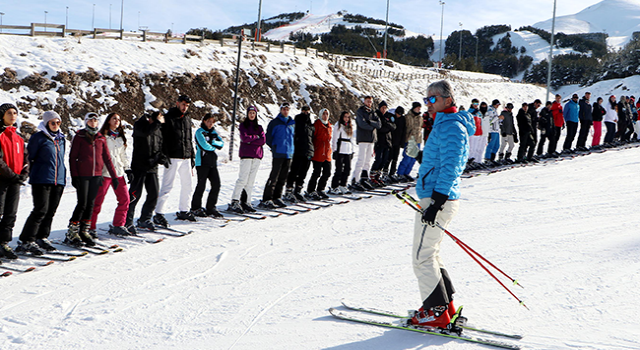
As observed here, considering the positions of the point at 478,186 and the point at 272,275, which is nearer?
the point at 272,275

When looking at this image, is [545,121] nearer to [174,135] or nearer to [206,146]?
[206,146]

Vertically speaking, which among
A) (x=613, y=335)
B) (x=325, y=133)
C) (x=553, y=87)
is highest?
(x=553, y=87)

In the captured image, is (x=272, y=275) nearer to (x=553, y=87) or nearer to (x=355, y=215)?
(x=355, y=215)

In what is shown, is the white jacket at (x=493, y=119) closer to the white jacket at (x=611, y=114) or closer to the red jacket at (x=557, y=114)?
the red jacket at (x=557, y=114)

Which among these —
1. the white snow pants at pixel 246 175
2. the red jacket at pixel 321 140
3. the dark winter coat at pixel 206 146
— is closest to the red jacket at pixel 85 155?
the dark winter coat at pixel 206 146

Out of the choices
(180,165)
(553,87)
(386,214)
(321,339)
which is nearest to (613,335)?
(321,339)

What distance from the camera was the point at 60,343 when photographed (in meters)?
3.64

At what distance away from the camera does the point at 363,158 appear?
35.7 ft

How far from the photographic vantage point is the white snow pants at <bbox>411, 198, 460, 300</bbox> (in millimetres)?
3656

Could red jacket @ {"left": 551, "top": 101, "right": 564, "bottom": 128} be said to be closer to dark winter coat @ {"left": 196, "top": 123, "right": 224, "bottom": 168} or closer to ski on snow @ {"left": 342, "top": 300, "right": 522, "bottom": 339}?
dark winter coat @ {"left": 196, "top": 123, "right": 224, "bottom": 168}

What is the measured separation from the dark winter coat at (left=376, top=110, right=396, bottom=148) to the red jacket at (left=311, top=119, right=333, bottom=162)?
69.0 inches

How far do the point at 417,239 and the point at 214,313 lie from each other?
1.96 meters

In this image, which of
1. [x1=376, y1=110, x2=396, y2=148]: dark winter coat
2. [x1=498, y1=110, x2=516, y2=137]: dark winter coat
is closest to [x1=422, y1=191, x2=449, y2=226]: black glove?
[x1=376, y1=110, x2=396, y2=148]: dark winter coat

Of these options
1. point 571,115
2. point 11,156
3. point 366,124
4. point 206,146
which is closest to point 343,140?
point 366,124
